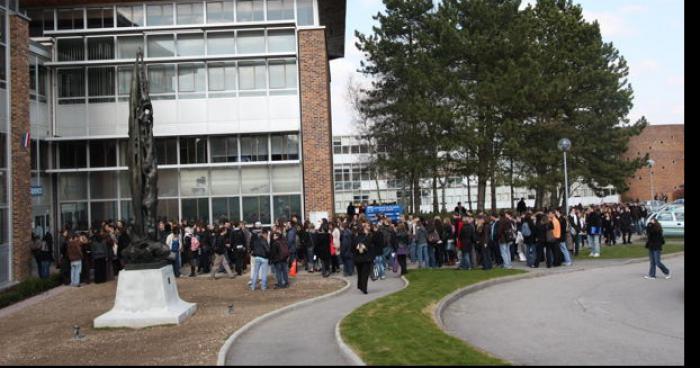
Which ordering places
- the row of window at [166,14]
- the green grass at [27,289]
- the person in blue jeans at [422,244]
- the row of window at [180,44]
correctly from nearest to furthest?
the green grass at [27,289] → the person in blue jeans at [422,244] → the row of window at [180,44] → the row of window at [166,14]

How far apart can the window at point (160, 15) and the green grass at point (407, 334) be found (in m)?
17.9

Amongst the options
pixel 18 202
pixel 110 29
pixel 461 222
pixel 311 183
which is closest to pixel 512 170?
pixel 311 183

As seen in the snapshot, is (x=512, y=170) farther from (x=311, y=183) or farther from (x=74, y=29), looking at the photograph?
(x=74, y=29)

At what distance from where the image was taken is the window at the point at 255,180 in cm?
2864

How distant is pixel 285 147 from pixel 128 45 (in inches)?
305

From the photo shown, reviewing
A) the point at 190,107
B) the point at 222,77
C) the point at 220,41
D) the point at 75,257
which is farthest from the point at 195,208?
the point at 75,257

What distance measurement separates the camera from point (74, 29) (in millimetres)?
28266

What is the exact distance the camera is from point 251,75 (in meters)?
28.3

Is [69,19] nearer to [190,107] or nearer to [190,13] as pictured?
[190,13]

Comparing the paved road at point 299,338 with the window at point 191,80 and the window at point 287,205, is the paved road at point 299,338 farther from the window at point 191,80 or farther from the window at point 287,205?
the window at point 191,80

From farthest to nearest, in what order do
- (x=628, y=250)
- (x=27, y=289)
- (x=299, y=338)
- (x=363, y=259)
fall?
(x=628, y=250) < (x=27, y=289) < (x=363, y=259) < (x=299, y=338)

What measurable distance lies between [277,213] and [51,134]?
31.9 feet

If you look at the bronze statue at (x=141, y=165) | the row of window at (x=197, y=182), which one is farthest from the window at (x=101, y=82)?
the bronze statue at (x=141, y=165)

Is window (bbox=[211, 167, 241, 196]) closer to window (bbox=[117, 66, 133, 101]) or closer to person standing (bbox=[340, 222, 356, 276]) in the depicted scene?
window (bbox=[117, 66, 133, 101])
